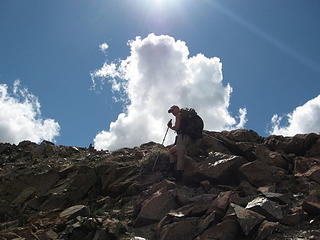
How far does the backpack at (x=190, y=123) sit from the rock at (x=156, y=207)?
391 centimetres

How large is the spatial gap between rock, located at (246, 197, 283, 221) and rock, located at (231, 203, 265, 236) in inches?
13.6

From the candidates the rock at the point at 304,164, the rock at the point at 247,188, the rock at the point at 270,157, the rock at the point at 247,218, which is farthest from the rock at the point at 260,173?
the rock at the point at 247,218

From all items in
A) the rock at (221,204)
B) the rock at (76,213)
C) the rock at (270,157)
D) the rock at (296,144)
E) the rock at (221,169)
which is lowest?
the rock at (221,204)

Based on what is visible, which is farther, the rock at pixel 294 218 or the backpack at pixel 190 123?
the backpack at pixel 190 123

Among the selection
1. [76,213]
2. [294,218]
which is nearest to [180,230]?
[294,218]

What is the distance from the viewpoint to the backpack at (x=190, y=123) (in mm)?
15727

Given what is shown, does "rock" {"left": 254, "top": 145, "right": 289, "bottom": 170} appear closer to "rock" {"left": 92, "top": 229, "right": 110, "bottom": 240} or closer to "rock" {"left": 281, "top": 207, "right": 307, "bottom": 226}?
"rock" {"left": 281, "top": 207, "right": 307, "bottom": 226}

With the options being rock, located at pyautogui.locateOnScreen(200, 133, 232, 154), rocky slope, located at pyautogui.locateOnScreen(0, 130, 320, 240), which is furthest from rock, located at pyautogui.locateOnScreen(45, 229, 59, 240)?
rock, located at pyautogui.locateOnScreen(200, 133, 232, 154)

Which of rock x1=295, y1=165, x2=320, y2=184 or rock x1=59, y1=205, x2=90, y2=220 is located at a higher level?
rock x1=295, y1=165, x2=320, y2=184

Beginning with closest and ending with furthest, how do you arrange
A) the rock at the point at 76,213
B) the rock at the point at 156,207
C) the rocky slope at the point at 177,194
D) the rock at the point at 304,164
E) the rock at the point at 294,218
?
the rock at the point at 294,218, the rocky slope at the point at 177,194, the rock at the point at 156,207, the rock at the point at 76,213, the rock at the point at 304,164

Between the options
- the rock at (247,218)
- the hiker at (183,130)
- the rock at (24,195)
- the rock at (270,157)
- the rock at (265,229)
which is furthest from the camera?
the rock at (24,195)

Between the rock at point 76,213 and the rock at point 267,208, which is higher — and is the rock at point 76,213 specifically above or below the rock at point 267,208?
above

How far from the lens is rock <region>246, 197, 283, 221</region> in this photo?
9.97 metres

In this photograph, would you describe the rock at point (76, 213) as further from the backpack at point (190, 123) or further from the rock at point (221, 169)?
the backpack at point (190, 123)
